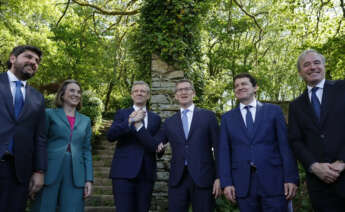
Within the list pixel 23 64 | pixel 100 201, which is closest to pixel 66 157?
pixel 23 64

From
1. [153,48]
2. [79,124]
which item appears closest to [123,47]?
[153,48]

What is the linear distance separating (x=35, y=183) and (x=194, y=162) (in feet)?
4.92

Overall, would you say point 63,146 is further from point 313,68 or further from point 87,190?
point 313,68

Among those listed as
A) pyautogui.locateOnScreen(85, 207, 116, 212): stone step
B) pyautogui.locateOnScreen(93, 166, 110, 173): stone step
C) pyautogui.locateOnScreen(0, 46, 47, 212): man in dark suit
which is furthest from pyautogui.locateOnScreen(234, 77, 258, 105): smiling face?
pyautogui.locateOnScreen(93, 166, 110, 173): stone step

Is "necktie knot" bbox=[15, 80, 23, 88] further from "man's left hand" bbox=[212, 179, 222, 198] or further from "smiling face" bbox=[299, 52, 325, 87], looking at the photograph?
"smiling face" bbox=[299, 52, 325, 87]

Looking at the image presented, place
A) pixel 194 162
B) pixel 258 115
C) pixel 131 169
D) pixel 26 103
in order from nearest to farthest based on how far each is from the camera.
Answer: pixel 26 103
pixel 258 115
pixel 194 162
pixel 131 169

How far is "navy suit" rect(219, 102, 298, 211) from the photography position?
95.9 inches

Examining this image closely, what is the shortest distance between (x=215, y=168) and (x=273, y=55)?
18999mm

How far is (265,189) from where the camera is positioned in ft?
7.91

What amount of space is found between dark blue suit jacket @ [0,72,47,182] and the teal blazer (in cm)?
12

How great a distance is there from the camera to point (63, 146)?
273 centimetres

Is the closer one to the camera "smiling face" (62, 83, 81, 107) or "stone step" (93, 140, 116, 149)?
"smiling face" (62, 83, 81, 107)

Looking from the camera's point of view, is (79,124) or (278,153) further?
(79,124)

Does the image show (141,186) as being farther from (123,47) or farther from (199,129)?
(123,47)
